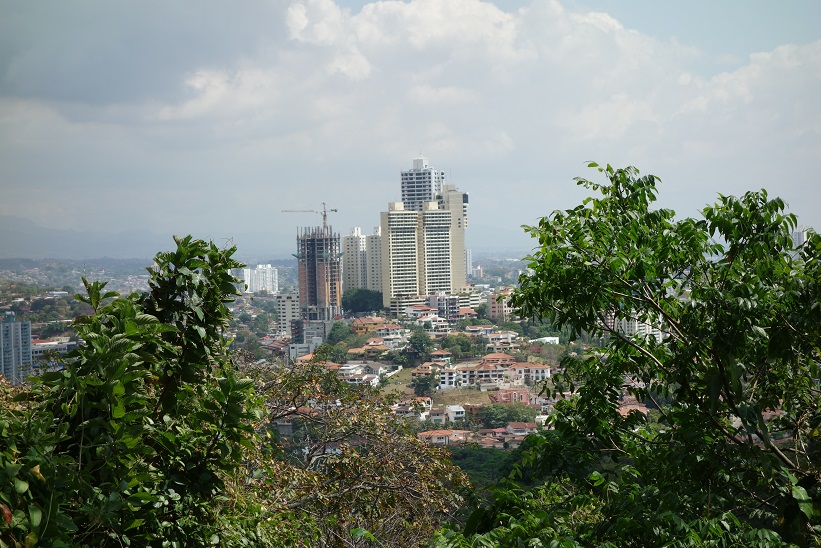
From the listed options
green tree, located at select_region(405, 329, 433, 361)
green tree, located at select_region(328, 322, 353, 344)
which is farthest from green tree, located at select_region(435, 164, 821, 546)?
green tree, located at select_region(328, 322, 353, 344)

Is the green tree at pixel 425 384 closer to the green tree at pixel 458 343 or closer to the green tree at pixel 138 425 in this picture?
the green tree at pixel 458 343

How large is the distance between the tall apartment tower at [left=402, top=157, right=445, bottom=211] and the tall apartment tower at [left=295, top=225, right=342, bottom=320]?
18189 millimetres

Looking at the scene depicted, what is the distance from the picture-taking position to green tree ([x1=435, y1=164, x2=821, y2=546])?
1893 millimetres

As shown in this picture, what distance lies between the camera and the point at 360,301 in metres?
47.6

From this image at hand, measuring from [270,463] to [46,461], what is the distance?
7.85 feet

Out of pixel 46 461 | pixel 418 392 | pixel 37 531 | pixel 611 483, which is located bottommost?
pixel 418 392

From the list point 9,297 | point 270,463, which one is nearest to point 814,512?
point 270,463

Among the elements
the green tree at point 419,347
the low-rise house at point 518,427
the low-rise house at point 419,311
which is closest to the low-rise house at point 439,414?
the low-rise house at point 518,427

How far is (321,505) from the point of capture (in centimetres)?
431

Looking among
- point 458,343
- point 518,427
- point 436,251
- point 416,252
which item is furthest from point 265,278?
point 518,427

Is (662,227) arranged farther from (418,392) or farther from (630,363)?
(418,392)

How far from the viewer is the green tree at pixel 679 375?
1.89m

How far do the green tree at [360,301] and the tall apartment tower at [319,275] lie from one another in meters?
1.07

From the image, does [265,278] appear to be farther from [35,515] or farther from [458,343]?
[35,515]
